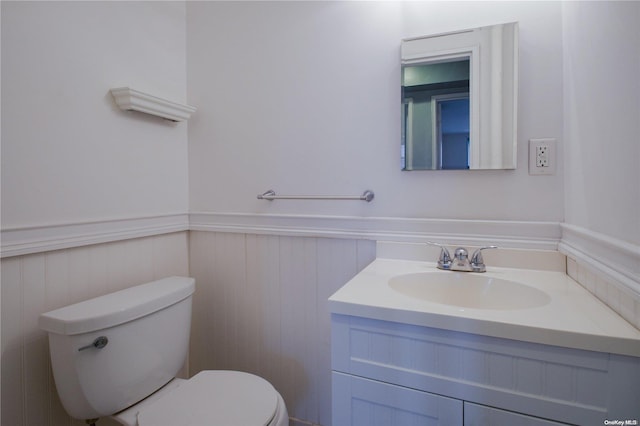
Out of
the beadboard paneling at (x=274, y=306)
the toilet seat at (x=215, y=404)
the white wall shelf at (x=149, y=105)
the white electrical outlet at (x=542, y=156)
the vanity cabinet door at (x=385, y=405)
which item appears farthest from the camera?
the beadboard paneling at (x=274, y=306)

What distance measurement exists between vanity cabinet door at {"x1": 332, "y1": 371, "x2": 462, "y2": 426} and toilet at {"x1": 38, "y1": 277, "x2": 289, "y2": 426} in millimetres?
250

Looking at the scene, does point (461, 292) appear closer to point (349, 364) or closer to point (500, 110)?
point (349, 364)

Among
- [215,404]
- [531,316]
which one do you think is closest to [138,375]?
[215,404]

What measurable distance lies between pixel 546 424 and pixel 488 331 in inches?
8.3

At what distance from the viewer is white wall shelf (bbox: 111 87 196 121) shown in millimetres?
1266

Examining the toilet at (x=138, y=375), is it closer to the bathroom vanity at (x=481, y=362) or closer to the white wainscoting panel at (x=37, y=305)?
the white wainscoting panel at (x=37, y=305)

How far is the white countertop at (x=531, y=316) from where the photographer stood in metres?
0.67

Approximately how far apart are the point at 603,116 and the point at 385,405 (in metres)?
0.88

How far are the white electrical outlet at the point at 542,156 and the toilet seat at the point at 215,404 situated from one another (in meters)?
1.12

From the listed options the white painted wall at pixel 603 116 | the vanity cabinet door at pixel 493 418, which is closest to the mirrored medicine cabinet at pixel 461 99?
the white painted wall at pixel 603 116

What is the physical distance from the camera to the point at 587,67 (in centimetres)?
91

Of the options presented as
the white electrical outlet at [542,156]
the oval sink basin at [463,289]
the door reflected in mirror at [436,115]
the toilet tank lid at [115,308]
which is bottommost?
the toilet tank lid at [115,308]

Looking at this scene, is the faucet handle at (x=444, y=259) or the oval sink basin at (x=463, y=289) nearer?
the oval sink basin at (x=463, y=289)

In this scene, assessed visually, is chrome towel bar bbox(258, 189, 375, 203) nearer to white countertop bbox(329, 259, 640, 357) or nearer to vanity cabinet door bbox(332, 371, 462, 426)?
white countertop bbox(329, 259, 640, 357)
